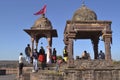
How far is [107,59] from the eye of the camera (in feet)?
60.5

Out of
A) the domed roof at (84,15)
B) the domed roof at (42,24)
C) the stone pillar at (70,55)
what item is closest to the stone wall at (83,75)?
the stone pillar at (70,55)

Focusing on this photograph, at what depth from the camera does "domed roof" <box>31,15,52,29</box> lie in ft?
84.1

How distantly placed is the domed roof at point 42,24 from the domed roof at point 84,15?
16.9 ft

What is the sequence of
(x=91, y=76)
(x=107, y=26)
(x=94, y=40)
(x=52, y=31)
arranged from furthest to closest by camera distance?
(x=52, y=31)
(x=94, y=40)
(x=107, y=26)
(x=91, y=76)

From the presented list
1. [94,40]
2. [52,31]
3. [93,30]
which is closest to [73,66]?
[93,30]

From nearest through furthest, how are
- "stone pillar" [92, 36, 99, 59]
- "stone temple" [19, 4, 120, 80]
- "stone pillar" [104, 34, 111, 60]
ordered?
1. "stone temple" [19, 4, 120, 80]
2. "stone pillar" [104, 34, 111, 60]
3. "stone pillar" [92, 36, 99, 59]

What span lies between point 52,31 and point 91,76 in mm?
8818

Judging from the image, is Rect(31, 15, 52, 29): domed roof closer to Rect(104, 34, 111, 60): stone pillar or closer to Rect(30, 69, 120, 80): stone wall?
Rect(104, 34, 111, 60): stone pillar

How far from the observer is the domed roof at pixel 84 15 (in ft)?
66.2

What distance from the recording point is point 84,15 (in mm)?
20375

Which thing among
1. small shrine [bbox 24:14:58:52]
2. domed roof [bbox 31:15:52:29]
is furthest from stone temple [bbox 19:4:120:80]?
domed roof [bbox 31:15:52:29]

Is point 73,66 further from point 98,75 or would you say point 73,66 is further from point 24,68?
point 24,68

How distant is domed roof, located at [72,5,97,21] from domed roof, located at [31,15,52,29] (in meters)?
5.16

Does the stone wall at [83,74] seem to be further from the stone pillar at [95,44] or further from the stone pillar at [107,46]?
the stone pillar at [95,44]
